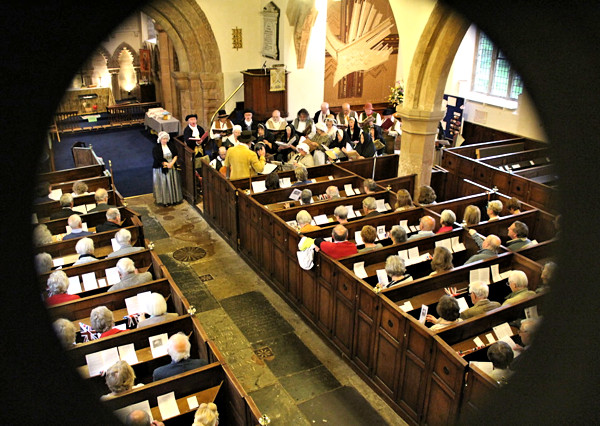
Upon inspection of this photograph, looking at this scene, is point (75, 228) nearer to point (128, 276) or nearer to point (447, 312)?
point (128, 276)

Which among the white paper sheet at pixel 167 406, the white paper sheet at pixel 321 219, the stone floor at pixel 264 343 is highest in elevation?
→ the white paper sheet at pixel 321 219

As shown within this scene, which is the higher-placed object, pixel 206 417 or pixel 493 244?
pixel 493 244

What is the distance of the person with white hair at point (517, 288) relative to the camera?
5.12 metres

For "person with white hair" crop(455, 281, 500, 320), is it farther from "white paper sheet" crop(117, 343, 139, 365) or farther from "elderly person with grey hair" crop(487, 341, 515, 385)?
"white paper sheet" crop(117, 343, 139, 365)

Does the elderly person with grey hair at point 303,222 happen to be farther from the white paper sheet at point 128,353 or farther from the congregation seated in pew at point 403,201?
the white paper sheet at point 128,353

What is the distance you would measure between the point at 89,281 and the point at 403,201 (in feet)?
12.7

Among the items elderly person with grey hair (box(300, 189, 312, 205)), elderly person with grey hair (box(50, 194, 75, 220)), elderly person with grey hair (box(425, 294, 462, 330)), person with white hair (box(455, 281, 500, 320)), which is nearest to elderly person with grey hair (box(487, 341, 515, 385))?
elderly person with grey hair (box(425, 294, 462, 330))

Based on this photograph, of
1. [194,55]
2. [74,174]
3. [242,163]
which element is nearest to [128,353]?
[242,163]

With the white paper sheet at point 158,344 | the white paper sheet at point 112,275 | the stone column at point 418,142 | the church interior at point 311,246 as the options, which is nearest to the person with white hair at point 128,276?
the church interior at point 311,246

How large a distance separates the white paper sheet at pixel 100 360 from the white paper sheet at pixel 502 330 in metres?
3.25

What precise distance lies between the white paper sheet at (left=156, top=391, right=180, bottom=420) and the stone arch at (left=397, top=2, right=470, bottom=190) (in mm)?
6047

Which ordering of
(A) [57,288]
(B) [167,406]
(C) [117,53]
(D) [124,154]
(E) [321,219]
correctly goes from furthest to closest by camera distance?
1. (C) [117,53]
2. (D) [124,154]
3. (E) [321,219]
4. (A) [57,288]
5. (B) [167,406]

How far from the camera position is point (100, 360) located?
4.52 m

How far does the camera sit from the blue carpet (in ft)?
38.6
